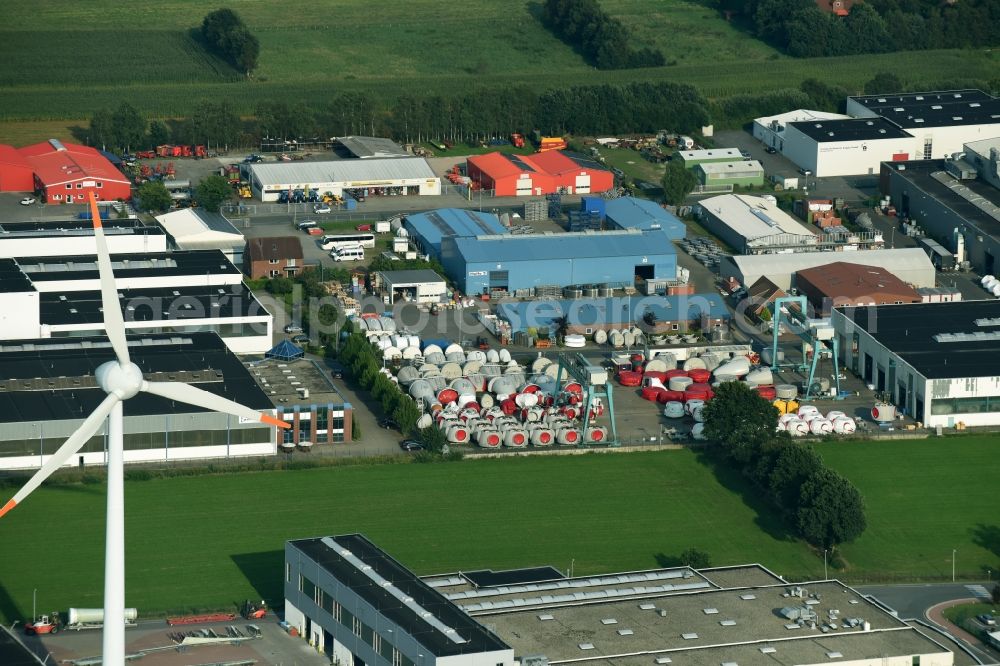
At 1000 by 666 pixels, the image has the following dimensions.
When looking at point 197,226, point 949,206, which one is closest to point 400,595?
point 197,226

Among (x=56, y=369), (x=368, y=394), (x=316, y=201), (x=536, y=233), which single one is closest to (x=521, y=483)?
(x=368, y=394)

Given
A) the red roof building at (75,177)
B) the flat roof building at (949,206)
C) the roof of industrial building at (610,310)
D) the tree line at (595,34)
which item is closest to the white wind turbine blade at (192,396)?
the roof of industrial building at (610,310)

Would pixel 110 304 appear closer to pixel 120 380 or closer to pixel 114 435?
pixel 114 435

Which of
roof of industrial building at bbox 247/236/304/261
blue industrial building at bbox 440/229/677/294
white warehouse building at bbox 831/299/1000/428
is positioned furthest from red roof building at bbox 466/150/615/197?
white warehouse building at bbox 831/299/1000/428

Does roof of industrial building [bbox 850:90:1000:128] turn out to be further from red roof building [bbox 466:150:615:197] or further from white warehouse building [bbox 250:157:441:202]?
white warehouse building [bbox 250:157:441:202]

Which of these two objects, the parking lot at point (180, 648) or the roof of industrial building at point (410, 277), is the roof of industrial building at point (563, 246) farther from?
the parking lot at point (180, 648)

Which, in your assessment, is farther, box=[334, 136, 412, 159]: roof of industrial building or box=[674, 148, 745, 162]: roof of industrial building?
box=[334, 136, 412, 159]: roof of industrial building

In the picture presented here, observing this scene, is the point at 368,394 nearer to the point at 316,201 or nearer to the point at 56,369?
the point at 56,369
